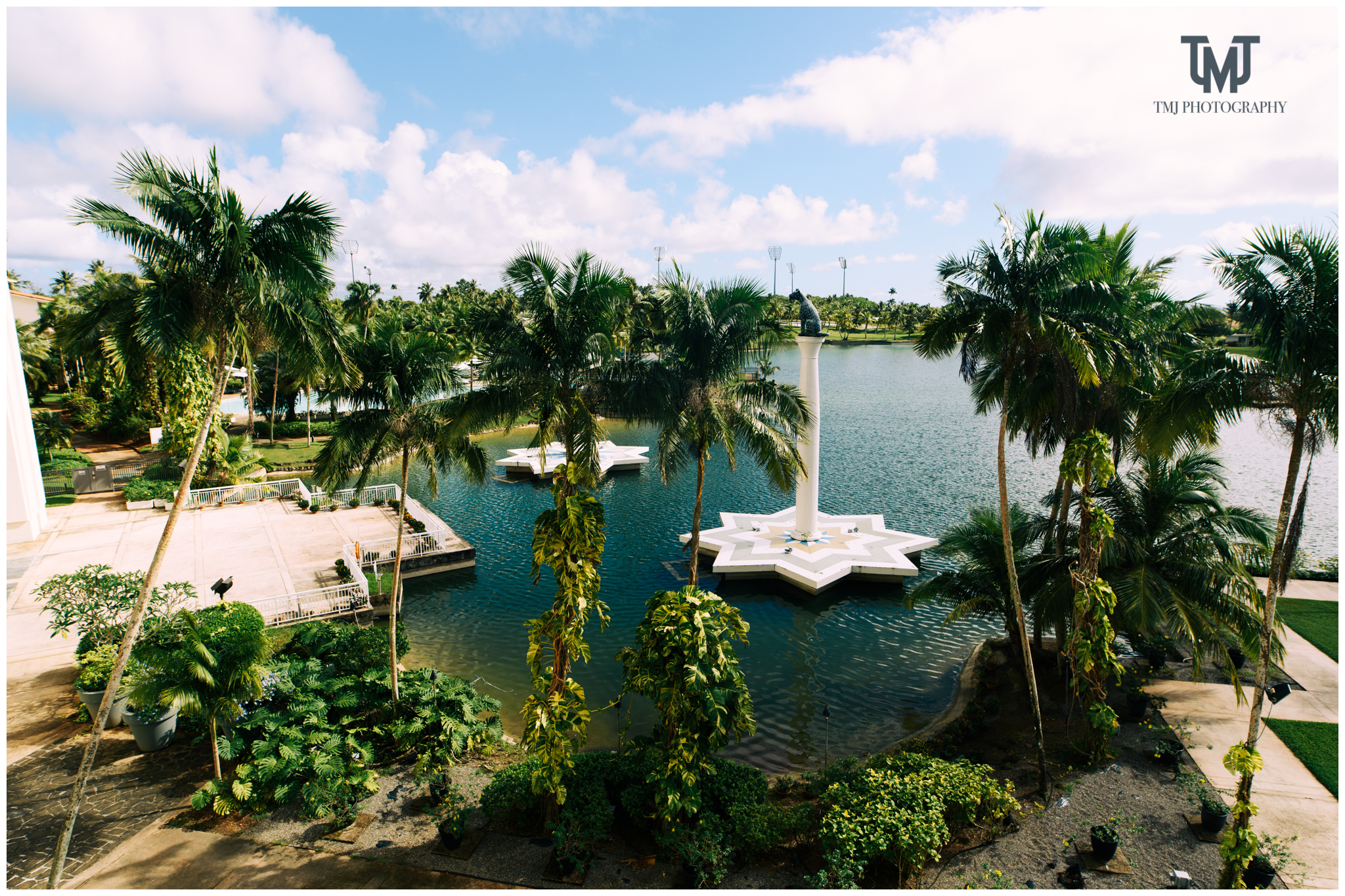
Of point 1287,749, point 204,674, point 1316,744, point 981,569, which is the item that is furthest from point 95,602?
point 1316,744

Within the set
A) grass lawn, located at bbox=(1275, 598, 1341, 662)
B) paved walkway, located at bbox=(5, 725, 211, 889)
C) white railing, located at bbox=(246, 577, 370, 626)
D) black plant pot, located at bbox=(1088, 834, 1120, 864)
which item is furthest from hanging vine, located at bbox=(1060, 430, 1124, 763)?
white railing, located at bbox=(246, 577, 370, 626)

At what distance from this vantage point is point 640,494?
111 ft

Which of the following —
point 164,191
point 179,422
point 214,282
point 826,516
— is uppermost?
point 164,191

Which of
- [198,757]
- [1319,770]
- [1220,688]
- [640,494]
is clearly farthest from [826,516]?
[198,757]

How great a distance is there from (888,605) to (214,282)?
1924cm

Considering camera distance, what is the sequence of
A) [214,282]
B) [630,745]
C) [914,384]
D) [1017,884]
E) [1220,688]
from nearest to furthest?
1. [1017,884]
2. [214,282]
3. [630,745]
4. [1220,688]
5. [914,384]

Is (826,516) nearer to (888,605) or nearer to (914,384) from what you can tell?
(888,605)

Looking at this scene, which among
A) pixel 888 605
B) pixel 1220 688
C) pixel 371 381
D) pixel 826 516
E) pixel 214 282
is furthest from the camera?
pixel 826 516

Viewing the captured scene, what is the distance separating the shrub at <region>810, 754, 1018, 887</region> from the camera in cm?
906

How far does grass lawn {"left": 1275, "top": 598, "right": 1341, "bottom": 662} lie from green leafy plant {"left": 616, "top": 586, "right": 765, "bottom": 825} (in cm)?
1514

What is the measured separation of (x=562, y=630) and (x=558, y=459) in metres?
27.2

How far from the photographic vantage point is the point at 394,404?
13.7 m

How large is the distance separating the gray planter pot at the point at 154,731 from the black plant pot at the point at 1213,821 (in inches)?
678

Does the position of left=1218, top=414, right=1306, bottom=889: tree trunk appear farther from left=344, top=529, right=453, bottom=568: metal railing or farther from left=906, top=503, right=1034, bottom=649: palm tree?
left=344, top=529, right=453, bottom=568: metal railing
